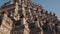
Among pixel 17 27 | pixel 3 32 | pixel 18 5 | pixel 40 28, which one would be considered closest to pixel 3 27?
pixel 3 32

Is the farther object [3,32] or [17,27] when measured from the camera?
[17,27]

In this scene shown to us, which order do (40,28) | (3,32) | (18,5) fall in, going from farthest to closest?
(18,5) < (40,28) < (3,32)

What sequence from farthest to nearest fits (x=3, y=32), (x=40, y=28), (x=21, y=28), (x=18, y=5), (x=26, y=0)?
(x=26, y=0) → (x=18, y=5) → (x=40, y=28) → (x=21, y=28) → (x=3, y=32)

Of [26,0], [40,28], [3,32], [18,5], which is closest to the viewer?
[3,32]

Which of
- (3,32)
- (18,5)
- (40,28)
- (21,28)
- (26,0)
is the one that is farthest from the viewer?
(26,0)

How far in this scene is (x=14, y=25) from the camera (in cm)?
5047

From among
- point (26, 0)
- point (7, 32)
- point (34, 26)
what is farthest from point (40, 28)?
point (26, 0)

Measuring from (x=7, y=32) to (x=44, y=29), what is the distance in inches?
530

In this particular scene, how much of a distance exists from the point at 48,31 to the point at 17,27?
35.2ft

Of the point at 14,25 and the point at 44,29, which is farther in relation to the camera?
the point at 44,29

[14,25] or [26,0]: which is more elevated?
[26,0]

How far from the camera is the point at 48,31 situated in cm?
5338

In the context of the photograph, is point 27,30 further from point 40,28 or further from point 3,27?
point 3,27

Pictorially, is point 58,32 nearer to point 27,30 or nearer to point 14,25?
point 27,30
